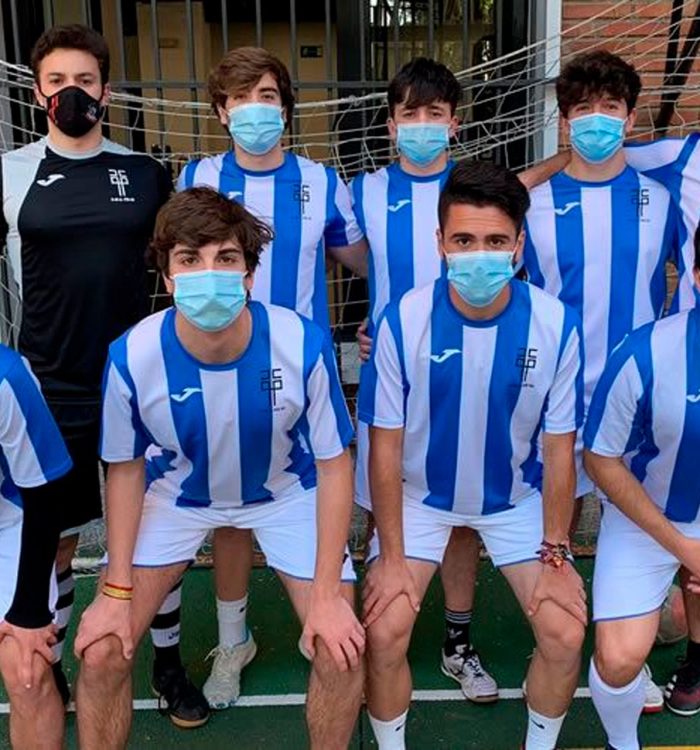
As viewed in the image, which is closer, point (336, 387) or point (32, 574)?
point (32, 574)

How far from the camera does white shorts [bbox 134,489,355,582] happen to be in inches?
113

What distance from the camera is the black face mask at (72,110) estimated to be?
304 cm

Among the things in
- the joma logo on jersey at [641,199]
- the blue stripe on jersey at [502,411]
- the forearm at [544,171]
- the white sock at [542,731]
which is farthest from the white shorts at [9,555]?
the joma logo on jersey at [641,199]

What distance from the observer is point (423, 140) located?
131 inches

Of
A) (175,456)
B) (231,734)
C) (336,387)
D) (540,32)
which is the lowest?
(231,734)

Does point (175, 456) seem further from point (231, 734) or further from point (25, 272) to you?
point (231, 734)

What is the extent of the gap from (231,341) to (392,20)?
2.90 meters

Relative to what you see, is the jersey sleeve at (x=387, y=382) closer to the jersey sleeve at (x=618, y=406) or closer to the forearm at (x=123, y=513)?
the jersey sleeve at (x=618, y=406)

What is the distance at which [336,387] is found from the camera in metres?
2.84

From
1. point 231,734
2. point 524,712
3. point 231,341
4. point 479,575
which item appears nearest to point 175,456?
point 231,341

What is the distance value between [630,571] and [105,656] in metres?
1.48

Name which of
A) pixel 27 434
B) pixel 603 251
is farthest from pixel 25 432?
pixel 603 251

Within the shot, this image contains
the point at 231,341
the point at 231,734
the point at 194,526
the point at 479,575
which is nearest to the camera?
the point at 231,341

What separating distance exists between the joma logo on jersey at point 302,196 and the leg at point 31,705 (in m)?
1.72
